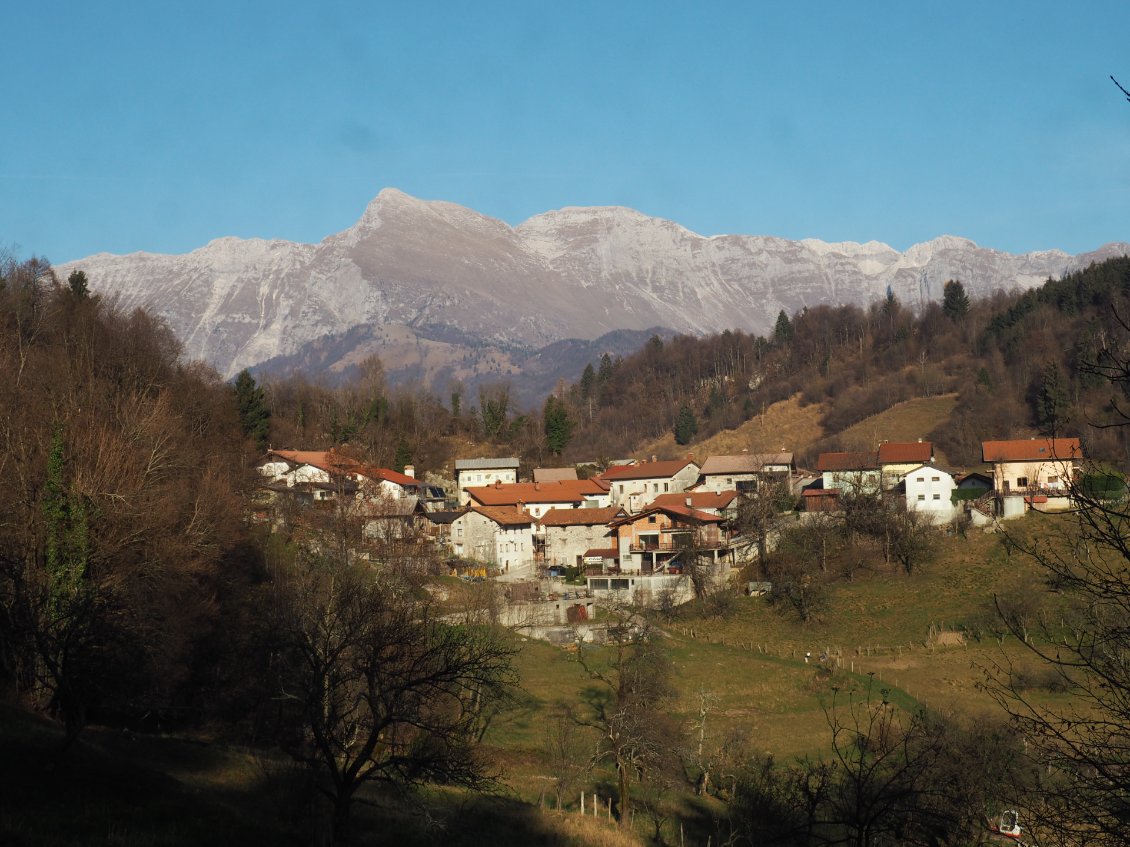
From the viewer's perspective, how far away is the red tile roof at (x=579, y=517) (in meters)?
74.4

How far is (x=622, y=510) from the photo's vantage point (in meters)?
78.4

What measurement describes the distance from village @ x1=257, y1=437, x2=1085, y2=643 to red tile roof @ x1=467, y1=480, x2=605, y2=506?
149 mm

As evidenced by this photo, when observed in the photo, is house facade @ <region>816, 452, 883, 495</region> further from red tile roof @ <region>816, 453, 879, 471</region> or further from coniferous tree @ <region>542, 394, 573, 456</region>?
coniferous tree @ <region>542, 394, 573, 456</region>

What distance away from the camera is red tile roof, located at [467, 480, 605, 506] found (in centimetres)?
7956

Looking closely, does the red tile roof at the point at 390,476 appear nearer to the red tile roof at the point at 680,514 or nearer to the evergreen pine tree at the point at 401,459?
the evergreen pine tree at the point at 401,459

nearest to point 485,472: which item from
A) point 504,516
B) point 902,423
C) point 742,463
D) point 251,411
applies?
point 504,516

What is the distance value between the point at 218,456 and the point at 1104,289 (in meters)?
102

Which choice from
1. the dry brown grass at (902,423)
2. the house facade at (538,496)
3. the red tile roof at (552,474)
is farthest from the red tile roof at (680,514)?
the dry brown grass at (902,423)

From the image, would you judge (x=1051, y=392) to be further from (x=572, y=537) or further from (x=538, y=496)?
(x=572, y=537)

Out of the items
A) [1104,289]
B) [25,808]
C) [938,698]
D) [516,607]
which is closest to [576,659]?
[516,607]

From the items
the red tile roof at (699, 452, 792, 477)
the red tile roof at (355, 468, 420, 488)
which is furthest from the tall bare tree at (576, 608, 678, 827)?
the red tile roof at (699, 452, 792, 477)

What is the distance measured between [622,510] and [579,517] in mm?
4438

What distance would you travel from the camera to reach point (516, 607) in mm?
55031

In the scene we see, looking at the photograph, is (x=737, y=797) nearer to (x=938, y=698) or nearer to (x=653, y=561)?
(x=938, y=698)
